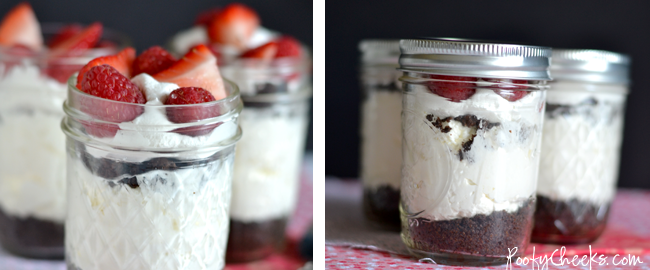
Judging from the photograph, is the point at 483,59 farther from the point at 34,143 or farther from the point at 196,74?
the point at 34,143

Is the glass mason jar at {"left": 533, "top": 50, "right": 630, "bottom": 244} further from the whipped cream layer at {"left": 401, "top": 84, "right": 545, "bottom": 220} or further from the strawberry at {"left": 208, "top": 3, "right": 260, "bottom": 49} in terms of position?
the strawberry at {"left": 208, "top": 3, "right": 260, "bottom": 49}

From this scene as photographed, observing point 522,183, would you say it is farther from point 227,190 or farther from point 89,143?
point 89,143

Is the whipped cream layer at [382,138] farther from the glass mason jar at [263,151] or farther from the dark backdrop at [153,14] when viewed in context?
the dark backdrop at [153,14]

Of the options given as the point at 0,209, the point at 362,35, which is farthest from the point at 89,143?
the point at 362,35

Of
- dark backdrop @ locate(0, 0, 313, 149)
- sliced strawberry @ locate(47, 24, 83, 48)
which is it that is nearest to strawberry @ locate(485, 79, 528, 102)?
sliced strawberry @ locate(47, 24, 83, 48)

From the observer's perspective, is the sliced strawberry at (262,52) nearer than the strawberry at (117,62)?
No

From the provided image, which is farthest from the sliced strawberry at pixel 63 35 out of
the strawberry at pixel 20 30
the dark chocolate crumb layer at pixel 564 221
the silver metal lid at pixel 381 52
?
the dark chocolate crumb layer at pixel 564 221

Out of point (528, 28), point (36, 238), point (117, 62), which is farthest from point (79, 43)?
point (528, 28)
